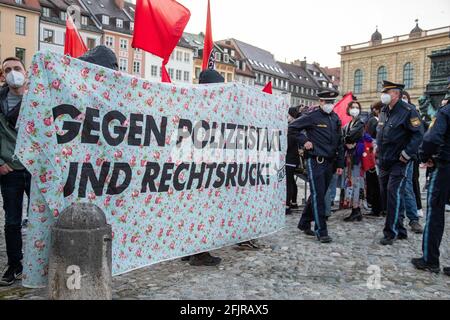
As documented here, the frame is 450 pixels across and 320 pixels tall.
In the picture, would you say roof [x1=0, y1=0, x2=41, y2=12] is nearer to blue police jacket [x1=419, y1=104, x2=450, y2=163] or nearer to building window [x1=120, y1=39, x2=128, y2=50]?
building window [x1=120, y1=39, x2=128, y2=50]

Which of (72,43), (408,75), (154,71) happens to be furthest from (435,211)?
(408,75)

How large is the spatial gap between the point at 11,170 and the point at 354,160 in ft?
20.0

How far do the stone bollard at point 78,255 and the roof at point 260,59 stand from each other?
256 ft

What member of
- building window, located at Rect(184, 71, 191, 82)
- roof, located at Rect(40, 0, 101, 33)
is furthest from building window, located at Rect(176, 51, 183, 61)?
roof, located at Rect(40, 0, 101, 33)

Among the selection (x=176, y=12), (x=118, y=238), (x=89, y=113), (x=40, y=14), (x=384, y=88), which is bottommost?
(x=118, y=238)

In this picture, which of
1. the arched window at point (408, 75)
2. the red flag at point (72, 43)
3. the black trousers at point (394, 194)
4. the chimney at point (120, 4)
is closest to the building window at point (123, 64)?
the chimney at point (120, 4)

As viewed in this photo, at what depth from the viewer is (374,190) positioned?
899 cm

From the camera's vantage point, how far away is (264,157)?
6195mm

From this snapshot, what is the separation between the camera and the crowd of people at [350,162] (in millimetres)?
4331

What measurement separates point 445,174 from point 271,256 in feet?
7.20

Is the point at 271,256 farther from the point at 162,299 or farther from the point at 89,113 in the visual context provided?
the point at 89,113

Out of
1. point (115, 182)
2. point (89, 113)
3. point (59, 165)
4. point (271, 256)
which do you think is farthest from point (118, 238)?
point (271, 256)

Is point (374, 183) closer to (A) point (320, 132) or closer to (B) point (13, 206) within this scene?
(A) point (320, 132)
